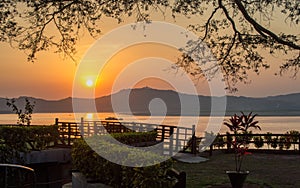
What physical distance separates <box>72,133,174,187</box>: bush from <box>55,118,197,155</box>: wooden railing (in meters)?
9.59

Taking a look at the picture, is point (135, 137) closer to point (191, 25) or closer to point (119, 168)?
→ point (191, 25)

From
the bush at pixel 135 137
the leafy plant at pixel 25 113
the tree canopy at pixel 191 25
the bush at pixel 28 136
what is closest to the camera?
the tree canopy at pixel 191 25

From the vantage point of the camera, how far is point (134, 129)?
22312 mm

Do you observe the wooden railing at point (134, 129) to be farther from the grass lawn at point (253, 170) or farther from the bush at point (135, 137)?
the grass lawn at point (253, 170)

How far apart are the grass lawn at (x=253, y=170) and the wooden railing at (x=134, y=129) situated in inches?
54.3

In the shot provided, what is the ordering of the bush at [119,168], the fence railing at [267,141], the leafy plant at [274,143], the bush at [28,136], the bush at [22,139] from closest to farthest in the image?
the bush at [119,168], the bush at [22,139], the bush at [28,136], the fence railing at [267,141], the leafy plant at [274,143]

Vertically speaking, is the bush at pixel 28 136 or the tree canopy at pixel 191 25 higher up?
the tree canopy at pixel 191 25

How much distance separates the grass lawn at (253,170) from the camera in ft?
35.6

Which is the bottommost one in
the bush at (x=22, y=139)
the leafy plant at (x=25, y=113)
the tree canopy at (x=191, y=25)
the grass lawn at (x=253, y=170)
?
the grass lawn at (x=253, y=170)

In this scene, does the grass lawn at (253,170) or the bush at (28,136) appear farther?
the bush at (28,136)

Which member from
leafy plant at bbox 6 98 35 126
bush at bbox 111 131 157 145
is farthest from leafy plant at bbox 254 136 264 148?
leafy plant at bbox 6 98 35 126

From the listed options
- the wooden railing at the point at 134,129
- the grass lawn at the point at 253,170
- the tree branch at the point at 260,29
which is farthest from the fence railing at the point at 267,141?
the tree branch at the point at 260,29

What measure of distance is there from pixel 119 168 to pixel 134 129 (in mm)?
15940

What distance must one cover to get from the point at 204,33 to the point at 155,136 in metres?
8.81
